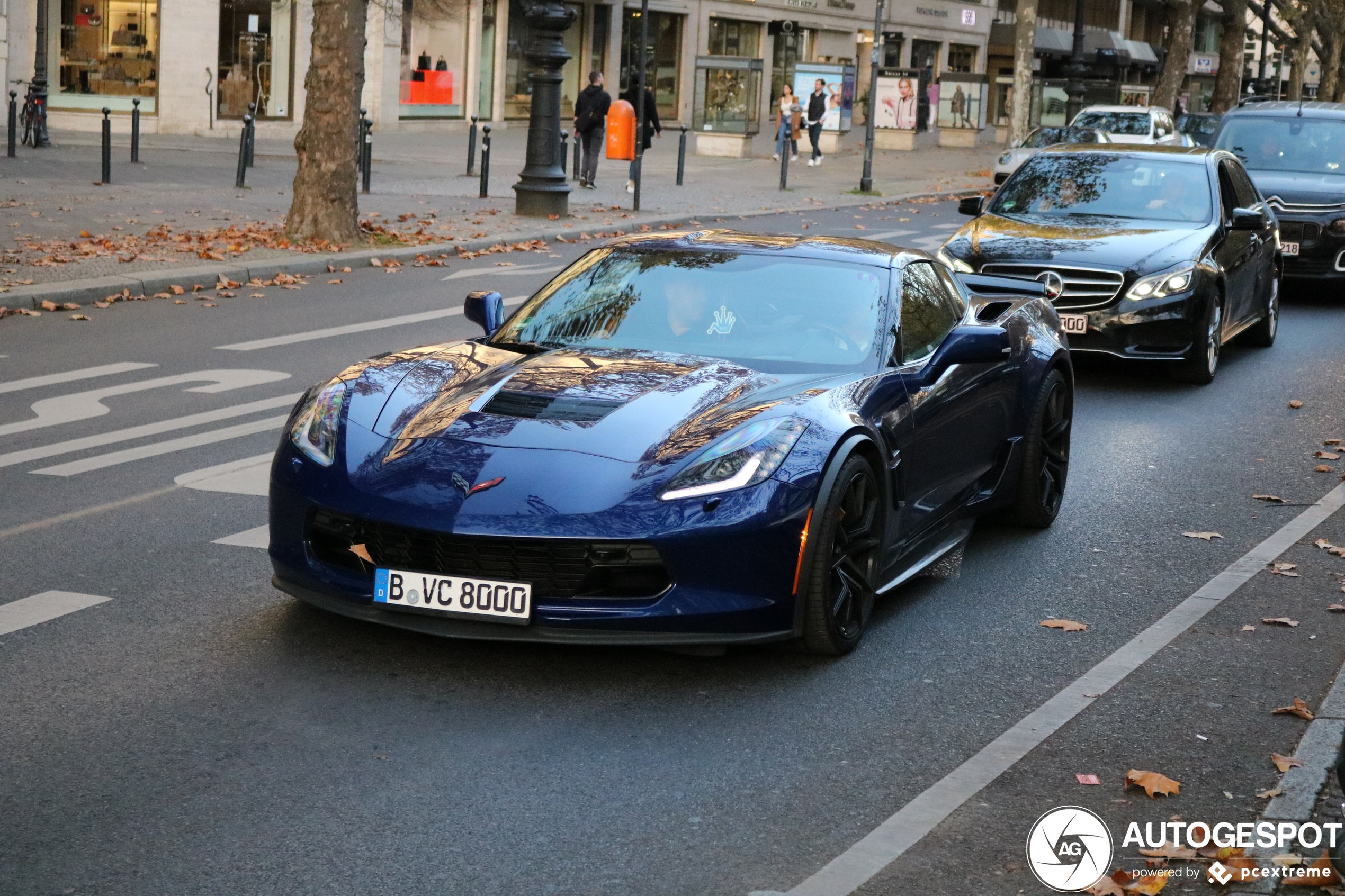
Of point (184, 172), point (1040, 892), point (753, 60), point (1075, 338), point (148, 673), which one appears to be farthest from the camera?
point (753, 60)

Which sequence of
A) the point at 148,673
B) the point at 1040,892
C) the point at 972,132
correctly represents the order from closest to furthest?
the point at 1040,892 < the point at 148,673 < the point at 972,132

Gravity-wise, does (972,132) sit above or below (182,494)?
above

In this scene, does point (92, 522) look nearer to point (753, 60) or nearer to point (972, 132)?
point (753, 60)

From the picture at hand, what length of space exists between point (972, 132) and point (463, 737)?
5032cm

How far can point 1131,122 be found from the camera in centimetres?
3234

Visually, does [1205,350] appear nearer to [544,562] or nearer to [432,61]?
[544,562]

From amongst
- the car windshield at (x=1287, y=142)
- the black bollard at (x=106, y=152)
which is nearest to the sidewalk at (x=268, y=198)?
the black bollard at (x=106, y=152)

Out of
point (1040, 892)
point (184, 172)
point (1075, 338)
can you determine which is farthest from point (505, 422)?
point (184, 172)

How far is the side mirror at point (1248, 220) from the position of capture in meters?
12.5

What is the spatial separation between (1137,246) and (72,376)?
7.05 meters

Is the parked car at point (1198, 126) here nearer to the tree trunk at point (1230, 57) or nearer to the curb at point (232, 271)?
the tree trunk at point (1230, 57)

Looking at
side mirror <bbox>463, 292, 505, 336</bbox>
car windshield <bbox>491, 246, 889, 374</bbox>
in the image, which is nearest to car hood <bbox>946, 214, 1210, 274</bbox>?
car windshield <bbox>491, 246, 889, 374</bbox>

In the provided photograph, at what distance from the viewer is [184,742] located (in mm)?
4781

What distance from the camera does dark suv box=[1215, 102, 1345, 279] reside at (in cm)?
1767
